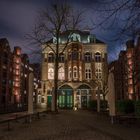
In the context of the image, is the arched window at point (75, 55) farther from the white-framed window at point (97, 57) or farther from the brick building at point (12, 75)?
the brick building at point (12, 75)

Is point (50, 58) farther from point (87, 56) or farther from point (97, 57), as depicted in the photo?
point (97, 57)

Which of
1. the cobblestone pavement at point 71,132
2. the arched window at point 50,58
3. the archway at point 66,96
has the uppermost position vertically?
the arched window at point 50,58

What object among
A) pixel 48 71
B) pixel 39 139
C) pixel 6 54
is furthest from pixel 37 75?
pixel 39 139

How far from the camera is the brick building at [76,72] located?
55094 mm

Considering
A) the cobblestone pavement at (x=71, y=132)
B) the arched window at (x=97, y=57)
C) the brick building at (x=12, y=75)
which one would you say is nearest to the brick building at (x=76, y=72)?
the arched window at (x=97, y=57)

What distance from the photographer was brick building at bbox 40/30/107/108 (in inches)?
2169

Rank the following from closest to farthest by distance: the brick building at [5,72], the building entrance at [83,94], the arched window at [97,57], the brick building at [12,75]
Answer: the building entrance at [83,94]
the arched window at [97,57]
the brick building at [5,72]
the brick building at [12,75]

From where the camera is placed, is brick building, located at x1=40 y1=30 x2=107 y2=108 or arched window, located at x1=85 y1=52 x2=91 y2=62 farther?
arched window, located at x1=85 y1=52 x2=91 y2=62

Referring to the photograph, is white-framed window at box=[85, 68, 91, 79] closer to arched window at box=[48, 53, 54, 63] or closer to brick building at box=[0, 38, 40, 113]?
arched window at box=[48, 53, 54, 63]

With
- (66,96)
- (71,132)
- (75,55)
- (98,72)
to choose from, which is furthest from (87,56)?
(71,132)

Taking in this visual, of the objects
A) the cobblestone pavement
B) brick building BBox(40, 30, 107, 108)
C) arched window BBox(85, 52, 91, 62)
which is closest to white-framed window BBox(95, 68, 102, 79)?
brick building BBox(40, 30, 107, 108)

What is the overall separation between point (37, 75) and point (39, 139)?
8274 centimetres

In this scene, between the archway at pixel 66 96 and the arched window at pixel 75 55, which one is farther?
the arched window at pixel 75 55

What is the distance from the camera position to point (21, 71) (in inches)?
3167
